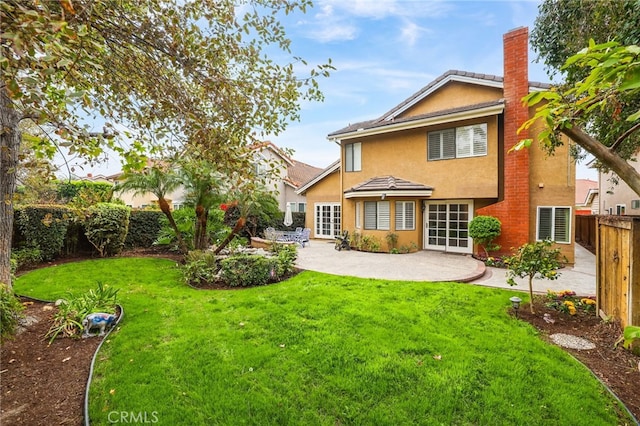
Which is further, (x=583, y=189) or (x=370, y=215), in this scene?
(x=583, y=189)

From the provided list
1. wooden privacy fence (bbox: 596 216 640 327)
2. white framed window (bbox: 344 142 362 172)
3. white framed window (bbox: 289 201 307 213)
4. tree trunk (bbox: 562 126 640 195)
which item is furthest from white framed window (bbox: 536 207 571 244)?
white framed window (bbox: 289 201 307 213)

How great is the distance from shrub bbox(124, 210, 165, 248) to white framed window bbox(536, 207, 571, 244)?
17.0 meters

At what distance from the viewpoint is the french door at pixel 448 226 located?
14.4 metres

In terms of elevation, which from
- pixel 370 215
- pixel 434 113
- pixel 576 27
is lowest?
pixel 370 215

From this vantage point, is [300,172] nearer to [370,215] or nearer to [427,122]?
[370,215]

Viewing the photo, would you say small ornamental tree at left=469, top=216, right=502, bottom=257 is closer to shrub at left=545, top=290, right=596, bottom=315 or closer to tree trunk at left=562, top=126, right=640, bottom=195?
shrub at left=545, top=290, right=596, bottom=315

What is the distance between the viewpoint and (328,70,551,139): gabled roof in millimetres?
12836

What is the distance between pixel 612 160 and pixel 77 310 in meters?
8.21

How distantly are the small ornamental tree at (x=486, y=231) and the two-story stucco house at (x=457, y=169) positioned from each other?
423 mm

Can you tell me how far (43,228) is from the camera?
34.0ft

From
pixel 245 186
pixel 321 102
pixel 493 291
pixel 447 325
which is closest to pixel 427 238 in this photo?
pixel 493 291

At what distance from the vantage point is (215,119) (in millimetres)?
4367

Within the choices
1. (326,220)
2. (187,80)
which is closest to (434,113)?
(326,220)

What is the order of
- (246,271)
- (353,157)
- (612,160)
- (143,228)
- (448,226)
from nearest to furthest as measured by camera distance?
(612,160), (246,271), (143,228), (448,226), (353,157)
